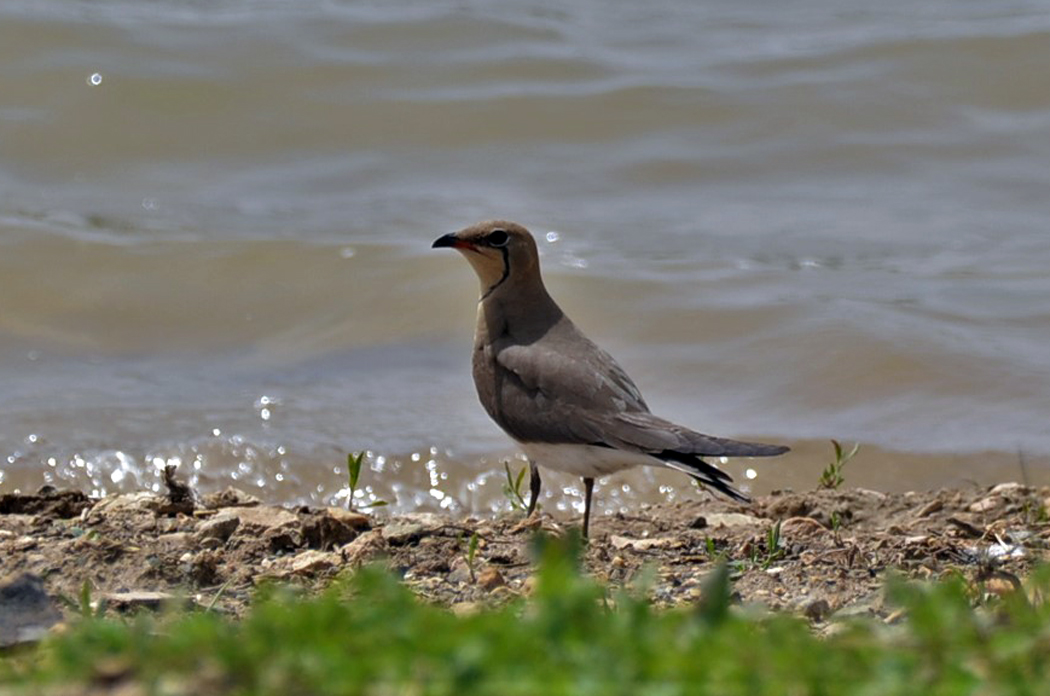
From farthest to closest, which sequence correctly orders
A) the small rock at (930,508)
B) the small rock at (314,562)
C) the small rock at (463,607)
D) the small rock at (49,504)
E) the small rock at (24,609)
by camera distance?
the small rock at (930,508), the small rock at (49,504), the small rock at (314,562), the small rock at (463,607), the small rock at (24,609)

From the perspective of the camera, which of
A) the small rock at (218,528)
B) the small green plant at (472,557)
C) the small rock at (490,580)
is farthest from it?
the small rock at (218,528)

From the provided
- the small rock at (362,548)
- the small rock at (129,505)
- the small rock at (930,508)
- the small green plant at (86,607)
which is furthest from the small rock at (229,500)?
the small rock at (930,508)

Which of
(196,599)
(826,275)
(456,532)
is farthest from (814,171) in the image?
(196,599)

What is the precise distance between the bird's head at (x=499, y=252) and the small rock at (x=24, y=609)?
3083 millimetres

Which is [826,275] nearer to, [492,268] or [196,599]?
[492,268]

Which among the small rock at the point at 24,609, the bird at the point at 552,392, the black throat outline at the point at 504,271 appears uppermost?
the black throat outline at the point at 504,271

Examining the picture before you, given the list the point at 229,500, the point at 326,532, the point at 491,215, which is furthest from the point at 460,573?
the point at 491,215

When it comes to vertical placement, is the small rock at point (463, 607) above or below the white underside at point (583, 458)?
below

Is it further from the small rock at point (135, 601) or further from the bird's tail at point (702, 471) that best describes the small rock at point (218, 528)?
the bird's tail at point (702, 471)

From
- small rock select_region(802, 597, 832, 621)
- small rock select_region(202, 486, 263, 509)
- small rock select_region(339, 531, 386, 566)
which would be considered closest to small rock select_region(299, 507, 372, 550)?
small rock select_region(339, 531, 386, 566)

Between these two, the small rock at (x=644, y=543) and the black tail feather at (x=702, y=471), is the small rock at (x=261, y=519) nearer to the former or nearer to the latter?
the small rock at (x=644, y=543)

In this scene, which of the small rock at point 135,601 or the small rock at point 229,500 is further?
the small rock at point 229,500

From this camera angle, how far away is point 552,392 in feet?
21.6

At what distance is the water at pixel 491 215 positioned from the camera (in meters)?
8.93
